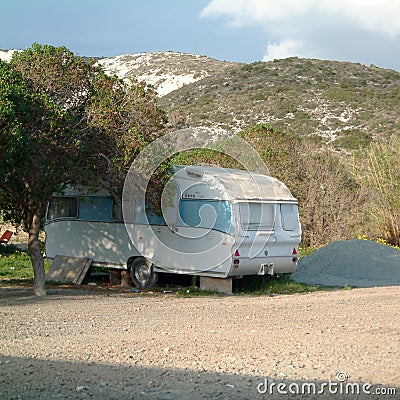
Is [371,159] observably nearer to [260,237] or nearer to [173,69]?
[260,237]

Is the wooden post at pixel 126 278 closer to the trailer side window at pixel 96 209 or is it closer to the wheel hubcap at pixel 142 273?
the wheel hubcap at pixel 142 273

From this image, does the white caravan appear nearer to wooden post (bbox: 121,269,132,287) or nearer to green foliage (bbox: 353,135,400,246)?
wooden post (bbox: 121,269,132,287)

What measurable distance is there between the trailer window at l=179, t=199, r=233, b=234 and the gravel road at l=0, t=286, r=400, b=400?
256 cm

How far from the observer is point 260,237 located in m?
15.5

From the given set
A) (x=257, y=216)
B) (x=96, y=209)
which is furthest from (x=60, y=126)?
(x=257, y=216)

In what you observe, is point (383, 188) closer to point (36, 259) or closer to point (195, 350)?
point (36, 259)

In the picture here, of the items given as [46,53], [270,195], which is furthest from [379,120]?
[46,53]

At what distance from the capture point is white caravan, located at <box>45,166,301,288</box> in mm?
15047

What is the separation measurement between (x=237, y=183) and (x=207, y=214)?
99cm

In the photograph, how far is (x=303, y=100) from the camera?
182 feet

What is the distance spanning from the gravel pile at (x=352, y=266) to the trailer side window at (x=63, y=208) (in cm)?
582

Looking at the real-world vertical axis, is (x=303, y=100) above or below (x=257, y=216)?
above

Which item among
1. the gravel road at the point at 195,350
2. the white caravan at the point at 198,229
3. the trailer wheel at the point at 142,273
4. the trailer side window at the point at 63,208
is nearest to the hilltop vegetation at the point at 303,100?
the trailer side window at the point at 63,208

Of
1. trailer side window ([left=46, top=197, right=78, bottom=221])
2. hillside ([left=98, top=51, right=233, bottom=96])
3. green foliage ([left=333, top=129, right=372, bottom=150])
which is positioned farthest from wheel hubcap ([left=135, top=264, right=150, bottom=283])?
hillside ([left=98, top=51, right=233, bottom=96])
